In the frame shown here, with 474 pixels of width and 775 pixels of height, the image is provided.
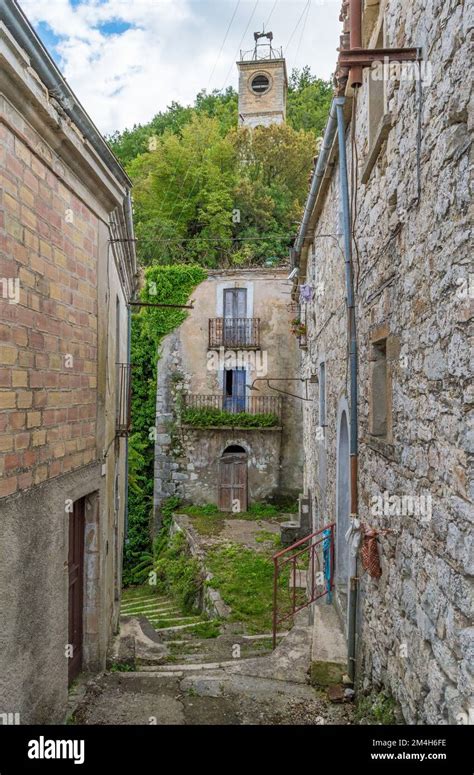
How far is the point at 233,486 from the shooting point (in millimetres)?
16703

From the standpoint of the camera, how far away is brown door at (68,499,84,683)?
5.26 m

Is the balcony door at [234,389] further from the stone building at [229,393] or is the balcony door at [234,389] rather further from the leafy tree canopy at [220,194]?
the leafy tree canopy at [220,194]

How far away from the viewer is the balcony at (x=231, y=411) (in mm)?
16766

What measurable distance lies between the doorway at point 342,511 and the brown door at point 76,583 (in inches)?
111

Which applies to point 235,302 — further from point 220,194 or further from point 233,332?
point 220,194

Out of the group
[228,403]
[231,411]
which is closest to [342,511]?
[231,411]

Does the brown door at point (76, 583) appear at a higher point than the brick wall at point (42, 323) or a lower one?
lower

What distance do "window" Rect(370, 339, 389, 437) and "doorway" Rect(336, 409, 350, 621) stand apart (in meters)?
2.06


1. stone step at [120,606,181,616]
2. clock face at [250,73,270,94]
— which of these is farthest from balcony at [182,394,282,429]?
clock face at [250,73,270,94]

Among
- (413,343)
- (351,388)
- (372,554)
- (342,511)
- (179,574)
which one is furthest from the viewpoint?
(179,574)

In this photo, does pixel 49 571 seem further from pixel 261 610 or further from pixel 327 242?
pixel 261 610

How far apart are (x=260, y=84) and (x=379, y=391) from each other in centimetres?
2994

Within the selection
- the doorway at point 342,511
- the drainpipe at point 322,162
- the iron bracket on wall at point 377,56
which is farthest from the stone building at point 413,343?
the doorway at point 342,511

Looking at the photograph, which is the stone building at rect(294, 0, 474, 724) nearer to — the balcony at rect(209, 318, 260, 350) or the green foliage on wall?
the green foliage on wall
